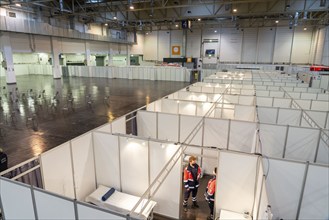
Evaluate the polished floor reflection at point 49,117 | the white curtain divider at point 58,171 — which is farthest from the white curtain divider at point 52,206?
the polished floor reflection at point 49,117

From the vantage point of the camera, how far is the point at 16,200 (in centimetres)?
417

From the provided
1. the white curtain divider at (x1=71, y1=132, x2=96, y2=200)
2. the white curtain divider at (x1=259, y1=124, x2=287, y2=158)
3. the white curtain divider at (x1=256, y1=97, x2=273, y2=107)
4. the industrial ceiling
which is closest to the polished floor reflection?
the white curtain divider at (x1=71, y1=132, x2=96, y2=200)

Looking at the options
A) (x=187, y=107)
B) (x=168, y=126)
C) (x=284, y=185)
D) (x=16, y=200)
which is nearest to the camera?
(x=16, y=200)

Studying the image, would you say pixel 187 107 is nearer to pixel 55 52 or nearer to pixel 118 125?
pixel 118 125

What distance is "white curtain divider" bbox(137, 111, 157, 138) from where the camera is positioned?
9094 mm

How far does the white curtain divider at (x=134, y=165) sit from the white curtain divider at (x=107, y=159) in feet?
0.58

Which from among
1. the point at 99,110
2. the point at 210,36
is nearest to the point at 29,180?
the point at 99,110

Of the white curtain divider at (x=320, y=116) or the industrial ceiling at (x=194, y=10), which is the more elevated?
the industrial ceiling at (x=194, y=10)

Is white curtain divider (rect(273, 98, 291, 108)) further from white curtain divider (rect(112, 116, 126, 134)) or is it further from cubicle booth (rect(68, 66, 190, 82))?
cubicle booth (rect(68, 66, 190, 82))

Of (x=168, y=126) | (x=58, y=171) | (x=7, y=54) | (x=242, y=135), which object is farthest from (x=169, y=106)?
(x=7, y=54)

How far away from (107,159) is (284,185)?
4.71 meters

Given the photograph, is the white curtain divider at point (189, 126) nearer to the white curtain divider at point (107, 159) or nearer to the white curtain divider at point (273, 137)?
the white curtain divider at point (273, 137)

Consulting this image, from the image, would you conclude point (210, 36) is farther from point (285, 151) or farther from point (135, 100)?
point (285, 151)

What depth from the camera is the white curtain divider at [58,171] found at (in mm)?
5039
